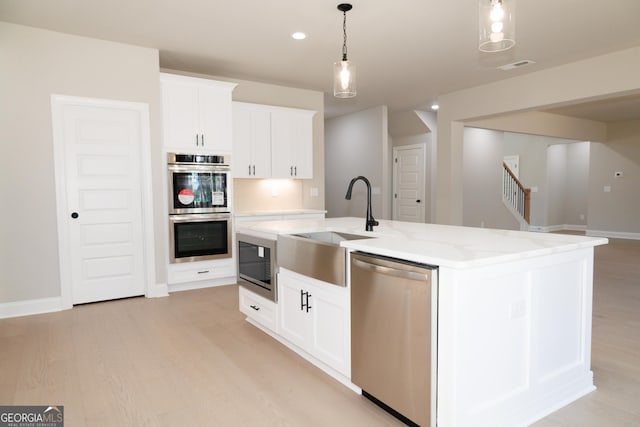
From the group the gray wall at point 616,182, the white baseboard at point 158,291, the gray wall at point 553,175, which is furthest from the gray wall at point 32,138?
the gray wall at point 616,182

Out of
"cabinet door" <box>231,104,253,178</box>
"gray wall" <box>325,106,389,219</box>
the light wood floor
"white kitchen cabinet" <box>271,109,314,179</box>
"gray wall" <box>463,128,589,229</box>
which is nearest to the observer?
the light wood floor

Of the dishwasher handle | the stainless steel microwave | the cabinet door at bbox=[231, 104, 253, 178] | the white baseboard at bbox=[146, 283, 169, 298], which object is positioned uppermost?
the cabinet door at bbox=[231, 104, 253, 178]

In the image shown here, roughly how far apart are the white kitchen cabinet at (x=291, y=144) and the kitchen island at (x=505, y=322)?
3.56 meters

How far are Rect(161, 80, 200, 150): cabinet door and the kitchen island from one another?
314 centimetres

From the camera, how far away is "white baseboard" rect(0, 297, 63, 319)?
3799 mm

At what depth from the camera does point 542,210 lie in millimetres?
10977

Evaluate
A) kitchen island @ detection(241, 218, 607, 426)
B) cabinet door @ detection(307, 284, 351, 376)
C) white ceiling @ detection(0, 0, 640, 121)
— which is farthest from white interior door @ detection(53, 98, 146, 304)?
kitchen island @ detection(241, 218, 607, 426)

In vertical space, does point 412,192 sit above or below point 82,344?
above

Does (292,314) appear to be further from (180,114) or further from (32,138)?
(32,138)

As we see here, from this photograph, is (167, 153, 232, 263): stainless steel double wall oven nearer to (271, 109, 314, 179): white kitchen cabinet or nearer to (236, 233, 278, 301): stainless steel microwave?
(271, 109, 314, 179): white kitchen cabinet

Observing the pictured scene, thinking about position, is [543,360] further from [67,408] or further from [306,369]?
[67,408]

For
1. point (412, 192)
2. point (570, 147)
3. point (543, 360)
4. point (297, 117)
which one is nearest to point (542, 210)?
point (570, 147)

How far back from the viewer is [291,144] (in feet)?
19.1

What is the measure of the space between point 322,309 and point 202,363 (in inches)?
37.0
